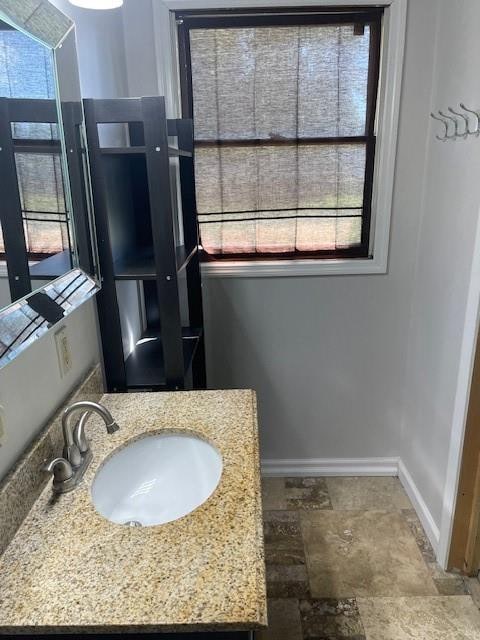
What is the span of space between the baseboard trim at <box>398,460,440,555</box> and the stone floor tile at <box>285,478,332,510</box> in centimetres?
40

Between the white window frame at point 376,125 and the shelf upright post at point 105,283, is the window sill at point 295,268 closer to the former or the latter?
the white window frame at point 376,125

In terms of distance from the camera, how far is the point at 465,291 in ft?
5.40

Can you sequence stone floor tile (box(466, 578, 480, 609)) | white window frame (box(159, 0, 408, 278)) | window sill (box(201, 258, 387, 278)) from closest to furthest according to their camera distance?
1. stone floor tile (box(466, 578, 480, 609))
2. white window frame (box(159, 0, 408, 278))
3. window sill (box(201, 258, 387, 278))

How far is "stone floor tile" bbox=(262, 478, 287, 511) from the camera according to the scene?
7.24 ft

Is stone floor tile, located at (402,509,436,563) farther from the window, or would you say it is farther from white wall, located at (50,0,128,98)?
white wall, located at (50,0,128,98)

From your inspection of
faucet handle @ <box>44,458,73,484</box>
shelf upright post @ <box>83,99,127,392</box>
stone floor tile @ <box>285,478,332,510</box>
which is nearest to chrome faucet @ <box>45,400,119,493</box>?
faucet handle @ <box>44,458,73,484</box>

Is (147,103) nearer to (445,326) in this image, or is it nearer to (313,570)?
(445,326)

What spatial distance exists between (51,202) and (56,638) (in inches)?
37.5

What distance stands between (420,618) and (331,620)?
1.06 feet

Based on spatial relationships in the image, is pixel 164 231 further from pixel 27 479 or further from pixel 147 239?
pixel 27 479

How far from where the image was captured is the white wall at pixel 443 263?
1606 millimetres

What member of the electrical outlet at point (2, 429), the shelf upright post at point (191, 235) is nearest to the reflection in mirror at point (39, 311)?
the electrical outlet at point (2, 429)

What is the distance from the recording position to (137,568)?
82 cm

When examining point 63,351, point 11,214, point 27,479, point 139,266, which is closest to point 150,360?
point 139,266
